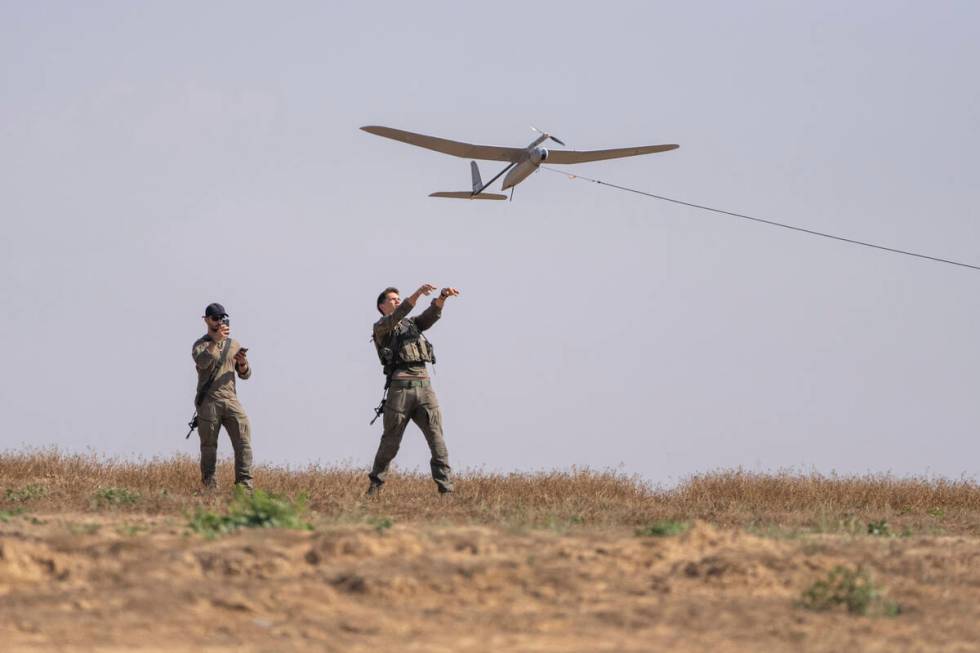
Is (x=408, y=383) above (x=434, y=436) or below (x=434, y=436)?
above

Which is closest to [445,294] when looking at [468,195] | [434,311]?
[434,311]

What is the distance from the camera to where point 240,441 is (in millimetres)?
13508

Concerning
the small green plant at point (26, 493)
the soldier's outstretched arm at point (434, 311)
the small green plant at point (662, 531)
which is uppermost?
the soldier's outstretched arm at point (434, 311)

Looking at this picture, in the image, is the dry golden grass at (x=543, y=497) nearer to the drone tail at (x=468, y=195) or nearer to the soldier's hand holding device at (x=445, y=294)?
the soldier's hand holding device at (x=445, y=294)

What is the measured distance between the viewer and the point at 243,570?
725 cm

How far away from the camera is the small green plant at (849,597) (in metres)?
6.96

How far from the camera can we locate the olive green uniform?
13.4 m

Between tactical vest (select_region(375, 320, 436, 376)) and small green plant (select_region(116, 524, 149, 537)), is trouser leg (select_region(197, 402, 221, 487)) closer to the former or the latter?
tactical vest (select_region(375, 320, 436, 376))

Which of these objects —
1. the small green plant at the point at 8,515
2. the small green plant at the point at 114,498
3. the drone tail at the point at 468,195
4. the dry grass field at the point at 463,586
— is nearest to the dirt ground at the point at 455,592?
the dry grass field at the point at 463,586

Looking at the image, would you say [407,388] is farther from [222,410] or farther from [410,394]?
[222,410]

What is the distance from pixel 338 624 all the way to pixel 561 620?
46.3 inches

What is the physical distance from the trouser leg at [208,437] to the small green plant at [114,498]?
3.50 ft

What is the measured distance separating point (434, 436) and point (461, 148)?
6.28 meters

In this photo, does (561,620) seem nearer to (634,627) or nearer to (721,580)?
(634,627)
